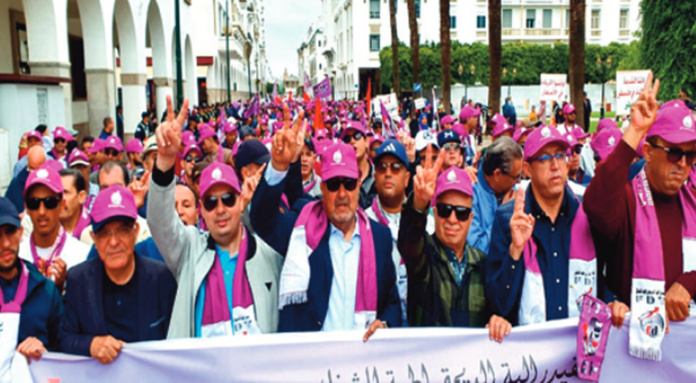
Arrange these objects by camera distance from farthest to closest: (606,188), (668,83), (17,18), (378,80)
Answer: (378,80) → (668,83) → (17,18) → (606,188)

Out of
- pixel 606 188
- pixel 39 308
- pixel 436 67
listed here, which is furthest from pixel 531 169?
pixel 436 67

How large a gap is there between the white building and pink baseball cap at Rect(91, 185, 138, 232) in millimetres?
61041

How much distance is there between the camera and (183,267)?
3.54 meters

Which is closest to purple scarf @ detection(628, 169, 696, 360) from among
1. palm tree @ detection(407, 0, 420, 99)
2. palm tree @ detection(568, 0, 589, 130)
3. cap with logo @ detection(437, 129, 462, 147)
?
cap with logo @ detection(437, 129, 462, 147)

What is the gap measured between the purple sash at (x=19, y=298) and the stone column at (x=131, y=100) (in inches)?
724

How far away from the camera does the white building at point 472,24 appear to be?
65812 mm

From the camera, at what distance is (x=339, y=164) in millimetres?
3764

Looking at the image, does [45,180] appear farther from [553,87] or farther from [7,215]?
[553,87]

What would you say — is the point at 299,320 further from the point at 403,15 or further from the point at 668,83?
the point at 403,15

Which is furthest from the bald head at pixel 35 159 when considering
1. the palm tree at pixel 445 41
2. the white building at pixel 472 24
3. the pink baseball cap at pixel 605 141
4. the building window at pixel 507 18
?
the building window at pixel 507 18

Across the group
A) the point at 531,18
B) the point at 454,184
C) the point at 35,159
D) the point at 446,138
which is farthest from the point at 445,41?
the point at 531,18

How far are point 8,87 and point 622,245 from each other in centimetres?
1160

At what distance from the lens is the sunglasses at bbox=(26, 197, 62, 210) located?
4227mm

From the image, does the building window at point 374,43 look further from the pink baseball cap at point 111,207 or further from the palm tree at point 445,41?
the pink baseball cap at point 111,207
